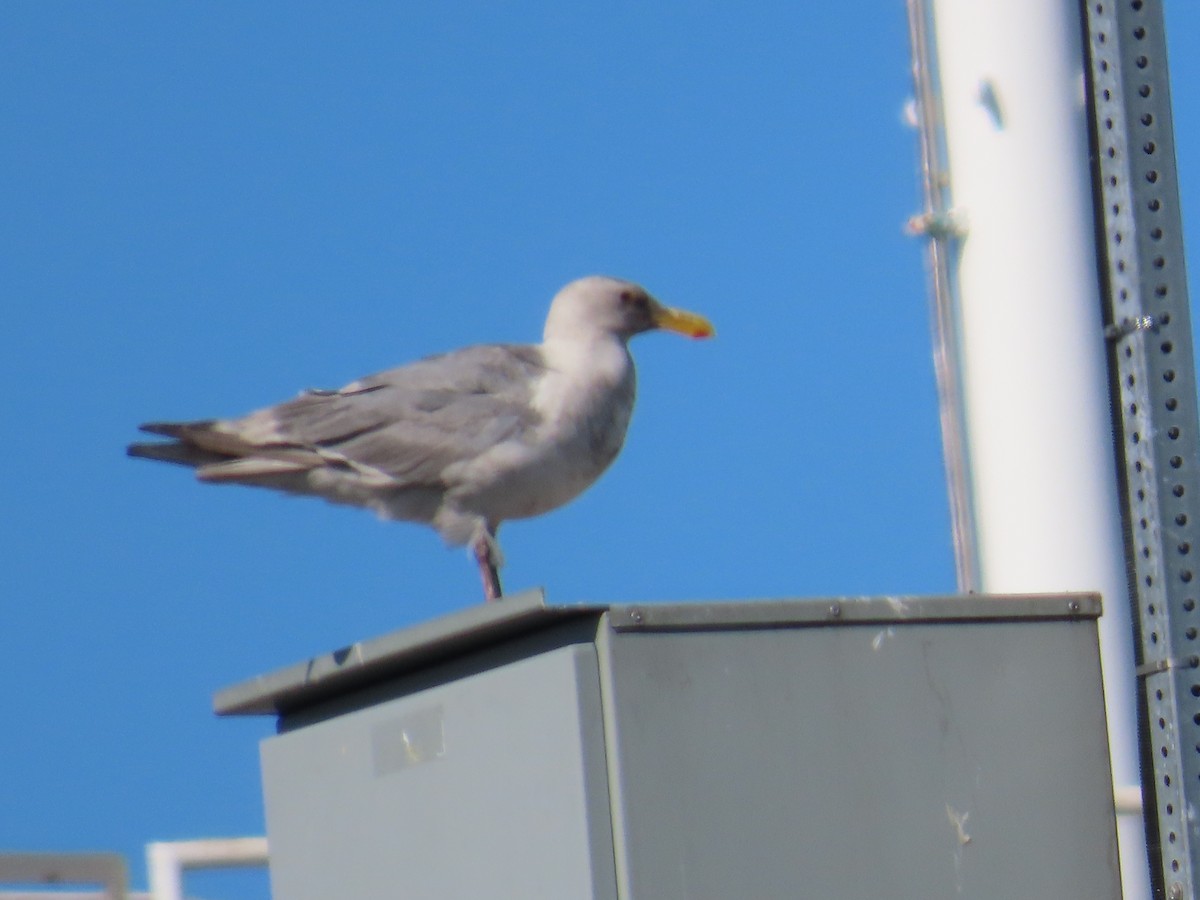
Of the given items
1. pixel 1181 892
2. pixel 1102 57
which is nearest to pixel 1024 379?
pixel 1102 57

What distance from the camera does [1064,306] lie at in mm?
5254

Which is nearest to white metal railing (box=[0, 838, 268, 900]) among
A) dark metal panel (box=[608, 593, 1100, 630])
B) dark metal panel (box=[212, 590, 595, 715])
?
dark metal panel (box=[212, 590, 595, 715])

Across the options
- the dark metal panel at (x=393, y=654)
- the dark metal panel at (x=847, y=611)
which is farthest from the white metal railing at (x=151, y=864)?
the dark metal panel at (x=847, y=611)

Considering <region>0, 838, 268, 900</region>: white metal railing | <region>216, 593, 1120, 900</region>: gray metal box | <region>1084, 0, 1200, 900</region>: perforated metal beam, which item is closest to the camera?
<region>216, 593, 1120, 900</region>: gray metal box

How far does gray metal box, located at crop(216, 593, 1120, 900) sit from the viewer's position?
9.64 feet

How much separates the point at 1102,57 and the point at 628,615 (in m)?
1.38

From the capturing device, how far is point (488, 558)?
4789mm

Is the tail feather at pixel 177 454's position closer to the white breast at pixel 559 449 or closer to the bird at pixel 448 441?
the bird at pixel 448 441

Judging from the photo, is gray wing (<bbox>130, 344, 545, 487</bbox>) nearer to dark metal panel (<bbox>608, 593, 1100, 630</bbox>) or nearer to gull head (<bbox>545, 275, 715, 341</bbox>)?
gull head (<bbox>545, 275, 715, 341</bbox>)

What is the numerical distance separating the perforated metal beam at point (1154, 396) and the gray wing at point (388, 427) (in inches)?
56.5

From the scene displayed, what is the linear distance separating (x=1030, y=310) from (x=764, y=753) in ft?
8.26

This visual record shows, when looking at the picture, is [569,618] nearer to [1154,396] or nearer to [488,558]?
[1154,396]

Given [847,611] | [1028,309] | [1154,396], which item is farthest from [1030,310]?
[847,611]

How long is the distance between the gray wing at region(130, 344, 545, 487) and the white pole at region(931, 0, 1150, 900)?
1.10 meters
